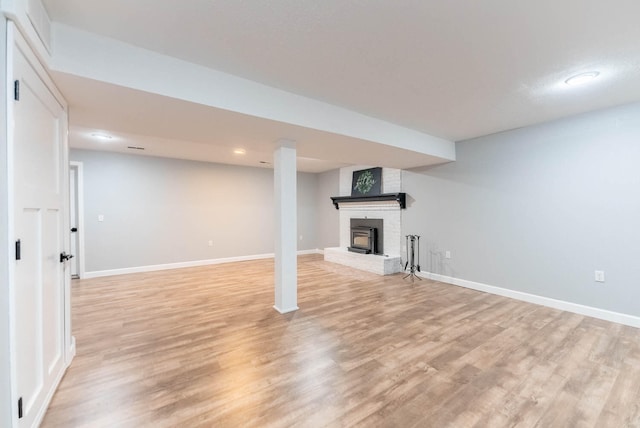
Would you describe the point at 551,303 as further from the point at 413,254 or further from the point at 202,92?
the point at 202,92

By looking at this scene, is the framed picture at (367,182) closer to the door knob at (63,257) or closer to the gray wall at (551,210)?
the gray wall at (551,210)

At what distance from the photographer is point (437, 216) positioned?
15.8ft

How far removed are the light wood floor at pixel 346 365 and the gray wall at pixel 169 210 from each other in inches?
69.6

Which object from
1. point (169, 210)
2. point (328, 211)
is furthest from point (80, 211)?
point (328, 211)

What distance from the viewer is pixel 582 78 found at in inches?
92.5

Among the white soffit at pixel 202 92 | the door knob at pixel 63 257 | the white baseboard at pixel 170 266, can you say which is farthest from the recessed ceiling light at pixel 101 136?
the door knob at pixel 63 257

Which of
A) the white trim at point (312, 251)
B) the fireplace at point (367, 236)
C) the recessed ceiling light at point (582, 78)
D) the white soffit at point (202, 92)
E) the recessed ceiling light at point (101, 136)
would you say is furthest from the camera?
the white trim at point (312, 251)

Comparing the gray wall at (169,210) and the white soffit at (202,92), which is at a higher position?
the white soffit at (202,92)

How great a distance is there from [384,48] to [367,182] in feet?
14.8

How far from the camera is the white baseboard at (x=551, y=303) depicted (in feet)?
9.64

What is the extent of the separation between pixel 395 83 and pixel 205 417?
2874 mm

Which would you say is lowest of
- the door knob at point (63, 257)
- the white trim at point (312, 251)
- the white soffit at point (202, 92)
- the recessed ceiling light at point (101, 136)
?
the white trim at point (312, 251)

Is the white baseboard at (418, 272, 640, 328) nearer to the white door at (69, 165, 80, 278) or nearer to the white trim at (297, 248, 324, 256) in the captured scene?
the white trim at (297, 248, 324, 256)

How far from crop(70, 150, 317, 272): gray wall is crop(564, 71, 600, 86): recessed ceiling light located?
19.4 ft
